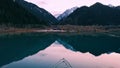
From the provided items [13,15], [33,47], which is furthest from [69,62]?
[13,15]

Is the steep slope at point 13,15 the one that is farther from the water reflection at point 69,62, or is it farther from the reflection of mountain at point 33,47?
the water reflection at point 69,62

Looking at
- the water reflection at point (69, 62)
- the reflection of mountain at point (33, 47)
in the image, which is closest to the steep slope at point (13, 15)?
the reflection of mountain at point (33, 47)

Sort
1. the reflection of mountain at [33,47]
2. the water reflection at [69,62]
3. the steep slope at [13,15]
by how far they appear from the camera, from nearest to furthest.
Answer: the water reflection at [69,62] → the reflection of mountain at [33,47] → the steep slope at [13,15]

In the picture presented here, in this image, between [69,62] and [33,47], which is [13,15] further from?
[69,62]

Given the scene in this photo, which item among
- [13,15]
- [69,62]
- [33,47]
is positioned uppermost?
[13,15]

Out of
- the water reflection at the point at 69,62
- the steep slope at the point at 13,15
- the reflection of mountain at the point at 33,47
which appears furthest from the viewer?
the steep slope at the point at 13,15

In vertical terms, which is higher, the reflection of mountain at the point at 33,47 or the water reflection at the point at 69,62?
the water reflection at the point at 69,62

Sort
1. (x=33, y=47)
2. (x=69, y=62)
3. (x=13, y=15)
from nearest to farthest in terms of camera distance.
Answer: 1. (x=69, y=62)
2. (x=33, y=47)
3. (x=13, y=15)

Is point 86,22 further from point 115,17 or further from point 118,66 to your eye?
point 118,66

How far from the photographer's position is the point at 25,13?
416ft

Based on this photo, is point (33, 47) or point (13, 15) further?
point (13, 15)

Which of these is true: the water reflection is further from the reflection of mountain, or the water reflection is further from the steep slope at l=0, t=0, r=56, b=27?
the steep slope at l=0, t=0, r=56, b=27

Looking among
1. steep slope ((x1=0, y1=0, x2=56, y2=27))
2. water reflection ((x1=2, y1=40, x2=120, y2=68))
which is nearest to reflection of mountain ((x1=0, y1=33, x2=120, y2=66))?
water reflection ((x1=2, y1=40, x2=120, y2=68))

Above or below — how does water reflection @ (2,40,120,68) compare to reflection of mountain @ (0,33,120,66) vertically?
above
